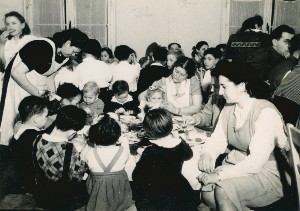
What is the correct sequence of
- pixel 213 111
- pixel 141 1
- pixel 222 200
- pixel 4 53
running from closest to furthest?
pixel 222 200 → pixel 213 111 → pixel 4 53 → pixel 141 1

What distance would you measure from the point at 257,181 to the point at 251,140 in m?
0.24

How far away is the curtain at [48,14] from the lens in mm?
6875

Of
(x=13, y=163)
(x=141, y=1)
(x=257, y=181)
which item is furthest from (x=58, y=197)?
(x=141, y=1)

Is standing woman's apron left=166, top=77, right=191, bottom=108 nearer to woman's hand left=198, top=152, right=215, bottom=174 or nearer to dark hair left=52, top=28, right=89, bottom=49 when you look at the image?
dark hair left=52, top=28, right=89, bottom=49

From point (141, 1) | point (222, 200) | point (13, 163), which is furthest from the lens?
point (141, 1)

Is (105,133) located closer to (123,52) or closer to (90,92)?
(90,92)

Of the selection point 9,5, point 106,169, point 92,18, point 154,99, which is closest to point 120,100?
point 154,99

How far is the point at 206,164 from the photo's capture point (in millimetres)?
2361

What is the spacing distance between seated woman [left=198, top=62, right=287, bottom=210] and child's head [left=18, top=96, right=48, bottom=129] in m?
1.08

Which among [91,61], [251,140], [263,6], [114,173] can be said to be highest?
[263,6]

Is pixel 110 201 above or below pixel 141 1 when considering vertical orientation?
below

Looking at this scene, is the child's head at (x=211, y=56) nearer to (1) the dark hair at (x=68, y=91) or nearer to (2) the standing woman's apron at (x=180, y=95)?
(2) the standing woman's apron at (x=180, y=95)

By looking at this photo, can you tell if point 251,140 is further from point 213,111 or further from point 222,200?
point 213,111

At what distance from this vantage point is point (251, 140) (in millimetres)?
2297
